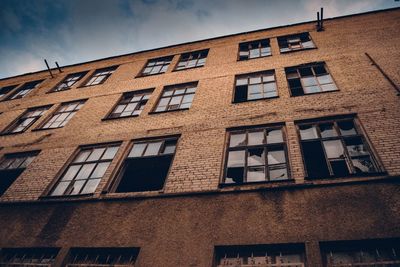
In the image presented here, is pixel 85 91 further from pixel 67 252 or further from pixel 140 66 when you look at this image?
pixel 67 252

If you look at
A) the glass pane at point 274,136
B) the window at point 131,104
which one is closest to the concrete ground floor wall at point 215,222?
the glass pane at point 274,136

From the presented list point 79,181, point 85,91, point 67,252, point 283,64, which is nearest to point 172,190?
point 67,252

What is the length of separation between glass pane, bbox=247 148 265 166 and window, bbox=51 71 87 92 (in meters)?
9.92

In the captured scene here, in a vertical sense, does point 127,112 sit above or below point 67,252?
above

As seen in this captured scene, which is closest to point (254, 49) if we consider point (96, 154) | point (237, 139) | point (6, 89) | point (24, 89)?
point (237, 139)

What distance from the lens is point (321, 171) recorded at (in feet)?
21.4

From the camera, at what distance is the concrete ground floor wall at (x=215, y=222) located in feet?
14.3

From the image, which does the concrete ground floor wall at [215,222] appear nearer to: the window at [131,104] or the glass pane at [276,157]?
the glass pane at [276,157]

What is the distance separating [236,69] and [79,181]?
21.1ft

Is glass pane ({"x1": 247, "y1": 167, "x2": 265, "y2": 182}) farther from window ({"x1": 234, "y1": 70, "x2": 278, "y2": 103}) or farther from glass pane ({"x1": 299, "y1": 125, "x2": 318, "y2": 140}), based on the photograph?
window ({"x1": 234, "y1": 70, "x2": 278, "y2": 103})

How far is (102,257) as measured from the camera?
5270 mm

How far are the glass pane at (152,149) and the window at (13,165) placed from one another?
4055mm

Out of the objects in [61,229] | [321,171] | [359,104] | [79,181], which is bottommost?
[61,229]

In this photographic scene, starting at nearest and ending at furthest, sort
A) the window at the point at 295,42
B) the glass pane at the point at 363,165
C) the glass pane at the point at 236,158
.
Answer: the glass pane at the point at 363,165 → the glass pane at the point at 236,158 → the window at the point at 295,42
